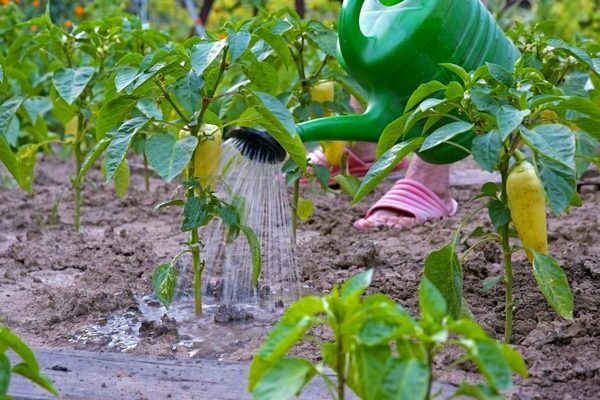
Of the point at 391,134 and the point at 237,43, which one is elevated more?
the point at 237,43

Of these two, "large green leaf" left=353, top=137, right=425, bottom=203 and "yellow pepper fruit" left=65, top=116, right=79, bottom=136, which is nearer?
"large green leaf" left=353, top=137, right=425, bottom=203

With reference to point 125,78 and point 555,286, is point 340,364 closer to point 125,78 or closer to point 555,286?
point 555,286

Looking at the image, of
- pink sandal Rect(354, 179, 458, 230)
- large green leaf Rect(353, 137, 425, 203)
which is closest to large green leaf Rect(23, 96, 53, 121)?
pink sandal Rect(354, 179, 458, 230)

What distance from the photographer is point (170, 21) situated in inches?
391

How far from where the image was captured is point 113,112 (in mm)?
2096

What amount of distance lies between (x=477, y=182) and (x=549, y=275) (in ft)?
7.33

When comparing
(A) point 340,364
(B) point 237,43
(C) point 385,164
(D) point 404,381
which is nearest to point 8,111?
(B) point 237,43

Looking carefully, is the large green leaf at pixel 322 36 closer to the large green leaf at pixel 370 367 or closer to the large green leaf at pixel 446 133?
the large green leaf at pixel 446 133

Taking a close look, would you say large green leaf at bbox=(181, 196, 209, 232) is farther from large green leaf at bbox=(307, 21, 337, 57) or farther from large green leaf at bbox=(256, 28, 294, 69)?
large green leaf at bbox=(307, 21, 337, 57)

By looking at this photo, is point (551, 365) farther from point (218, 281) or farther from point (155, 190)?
point (155, 190)

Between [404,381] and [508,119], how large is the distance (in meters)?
0.62

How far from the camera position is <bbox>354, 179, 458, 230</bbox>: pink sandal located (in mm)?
3189

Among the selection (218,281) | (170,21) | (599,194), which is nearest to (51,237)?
(218,281)

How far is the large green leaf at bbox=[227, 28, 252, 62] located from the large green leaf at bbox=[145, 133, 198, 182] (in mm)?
184
